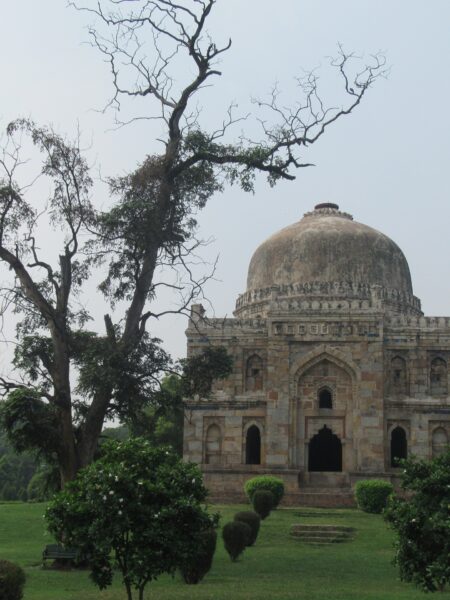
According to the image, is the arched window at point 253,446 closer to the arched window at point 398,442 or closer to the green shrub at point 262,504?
the arched window at point 398,442

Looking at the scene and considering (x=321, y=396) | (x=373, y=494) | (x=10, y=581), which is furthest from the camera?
(x=321, y=396)

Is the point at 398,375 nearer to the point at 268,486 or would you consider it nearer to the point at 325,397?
the point at 325,397

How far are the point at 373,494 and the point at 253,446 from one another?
558 centimetres

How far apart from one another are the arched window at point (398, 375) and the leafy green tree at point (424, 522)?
1796 centimetres

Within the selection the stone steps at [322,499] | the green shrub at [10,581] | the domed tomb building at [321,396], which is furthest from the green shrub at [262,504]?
the green shrub at [10,581]

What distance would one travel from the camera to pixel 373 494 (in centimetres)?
2389

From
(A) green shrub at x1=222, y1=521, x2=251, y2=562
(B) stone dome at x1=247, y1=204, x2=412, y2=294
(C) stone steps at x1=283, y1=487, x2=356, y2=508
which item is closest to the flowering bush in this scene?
(A) green shrub at x1=222, y1=521, x2=251, y2=562

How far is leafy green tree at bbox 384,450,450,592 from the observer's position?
32.7 feet

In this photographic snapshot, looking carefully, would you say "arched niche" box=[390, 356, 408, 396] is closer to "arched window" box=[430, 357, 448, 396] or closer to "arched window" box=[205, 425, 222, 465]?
"arched window" box=[430, 357, 448, 396]

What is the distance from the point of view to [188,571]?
1348cm

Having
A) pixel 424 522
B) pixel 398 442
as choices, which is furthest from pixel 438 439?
pixel 424 522

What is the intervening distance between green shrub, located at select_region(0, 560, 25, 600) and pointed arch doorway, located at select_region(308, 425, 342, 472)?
65.4 ft

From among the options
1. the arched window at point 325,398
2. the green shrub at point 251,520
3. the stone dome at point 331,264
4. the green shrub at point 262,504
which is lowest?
the green shrub at point 251,520

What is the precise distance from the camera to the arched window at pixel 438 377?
28281 mm
